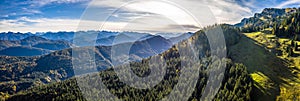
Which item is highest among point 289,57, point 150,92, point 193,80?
point 289,57

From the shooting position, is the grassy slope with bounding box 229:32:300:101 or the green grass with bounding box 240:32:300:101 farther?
the green grass with bounding box 240:32:300:101

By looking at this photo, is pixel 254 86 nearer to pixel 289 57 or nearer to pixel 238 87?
pixel 238 87

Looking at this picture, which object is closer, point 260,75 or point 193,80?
point 260,75

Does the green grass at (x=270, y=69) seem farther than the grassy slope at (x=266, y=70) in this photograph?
A: Yes

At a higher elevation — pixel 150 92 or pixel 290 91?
pixel 290 91

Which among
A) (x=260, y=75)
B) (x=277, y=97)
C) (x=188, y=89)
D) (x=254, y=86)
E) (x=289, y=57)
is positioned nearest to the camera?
(x=277, y=97)

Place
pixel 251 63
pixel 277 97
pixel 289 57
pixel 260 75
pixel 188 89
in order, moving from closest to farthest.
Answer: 1. pixel 277 97
2. pixel 260 75
3. pixel 188 89
4. pixel 251 63
5. pixel 289 57

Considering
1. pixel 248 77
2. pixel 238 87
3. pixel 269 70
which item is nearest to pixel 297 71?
pixel 269 70

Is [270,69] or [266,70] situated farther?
[270,69]
